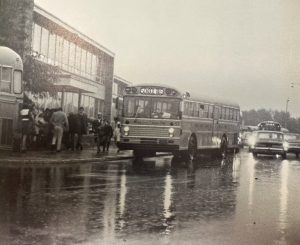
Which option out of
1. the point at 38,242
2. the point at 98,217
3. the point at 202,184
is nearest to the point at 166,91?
the point at 202,184

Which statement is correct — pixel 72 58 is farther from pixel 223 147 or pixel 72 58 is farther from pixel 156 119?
pixel 156 119

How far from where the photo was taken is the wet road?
6551mm

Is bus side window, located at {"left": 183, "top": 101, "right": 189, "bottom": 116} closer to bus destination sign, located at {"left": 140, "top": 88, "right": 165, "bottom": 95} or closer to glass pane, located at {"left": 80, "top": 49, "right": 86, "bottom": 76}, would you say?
bus destination sign, located at {"left": 140, "top": 88, "right": 165, "bottom": 95}

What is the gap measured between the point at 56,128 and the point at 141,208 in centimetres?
1103

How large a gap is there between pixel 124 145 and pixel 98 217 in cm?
1209

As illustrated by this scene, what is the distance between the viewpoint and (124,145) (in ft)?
64.8

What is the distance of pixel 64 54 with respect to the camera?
2867cm

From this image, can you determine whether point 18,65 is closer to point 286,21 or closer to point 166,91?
point 166,91

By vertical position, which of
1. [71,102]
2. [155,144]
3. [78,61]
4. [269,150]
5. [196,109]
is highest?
[78,61]

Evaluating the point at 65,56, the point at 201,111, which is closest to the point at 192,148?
the point at 201,111

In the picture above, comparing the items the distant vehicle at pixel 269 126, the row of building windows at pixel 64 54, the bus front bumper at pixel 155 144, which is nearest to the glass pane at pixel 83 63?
the row of building windows at pixel 64 54

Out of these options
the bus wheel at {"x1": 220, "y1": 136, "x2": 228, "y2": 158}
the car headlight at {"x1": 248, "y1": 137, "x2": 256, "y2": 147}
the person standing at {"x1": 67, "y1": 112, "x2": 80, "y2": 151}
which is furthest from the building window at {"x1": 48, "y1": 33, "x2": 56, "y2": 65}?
the car headlight at {"x1": 248, "y1": 137, "x2": 256, "y2": 147}

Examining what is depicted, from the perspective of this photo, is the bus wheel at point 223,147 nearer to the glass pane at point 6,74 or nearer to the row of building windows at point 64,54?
the row of building windows at point 64,54

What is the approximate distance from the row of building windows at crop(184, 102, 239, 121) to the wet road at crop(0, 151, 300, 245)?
22.1 feet
